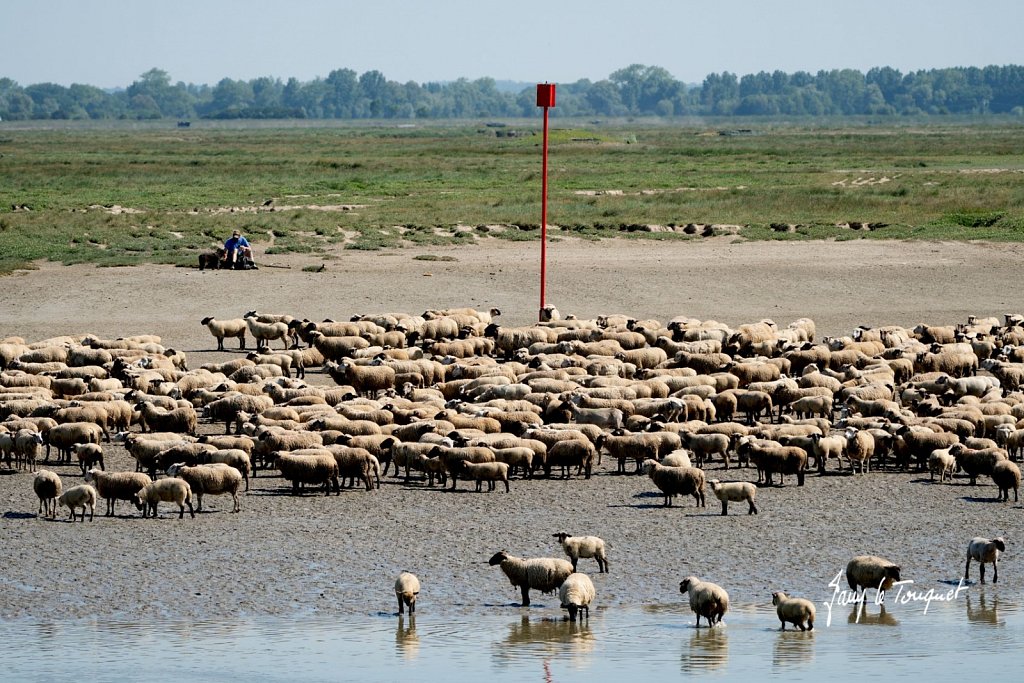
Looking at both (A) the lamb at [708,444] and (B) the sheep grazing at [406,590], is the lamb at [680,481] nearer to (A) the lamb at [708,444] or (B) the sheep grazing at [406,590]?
(A) the lamb at [708,444]

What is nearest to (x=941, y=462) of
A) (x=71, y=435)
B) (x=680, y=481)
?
(x=680, y=481)

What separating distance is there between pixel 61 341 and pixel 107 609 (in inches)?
531

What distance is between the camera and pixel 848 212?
167ft

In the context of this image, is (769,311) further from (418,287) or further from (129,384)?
(129,384)

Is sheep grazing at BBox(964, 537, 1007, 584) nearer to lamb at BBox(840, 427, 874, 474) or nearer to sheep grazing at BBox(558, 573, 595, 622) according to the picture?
sheep grazing at BBox(558, 573, 595, 622)

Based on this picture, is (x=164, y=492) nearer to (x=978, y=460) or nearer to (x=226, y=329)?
(x=978, y=460)

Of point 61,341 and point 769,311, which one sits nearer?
point 61,341

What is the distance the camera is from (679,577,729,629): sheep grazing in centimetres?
1280

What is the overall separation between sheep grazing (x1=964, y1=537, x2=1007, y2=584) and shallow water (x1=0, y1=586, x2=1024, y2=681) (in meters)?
0.61

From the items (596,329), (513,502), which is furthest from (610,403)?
(596,329)

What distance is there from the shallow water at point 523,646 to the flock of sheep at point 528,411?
364 millimetres

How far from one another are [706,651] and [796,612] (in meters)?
0.91

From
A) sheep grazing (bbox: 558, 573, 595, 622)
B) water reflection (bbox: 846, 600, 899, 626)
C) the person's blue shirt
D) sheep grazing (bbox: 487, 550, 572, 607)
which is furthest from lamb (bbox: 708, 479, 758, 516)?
the person's blue shirt

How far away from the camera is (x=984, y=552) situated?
14.0 metres
